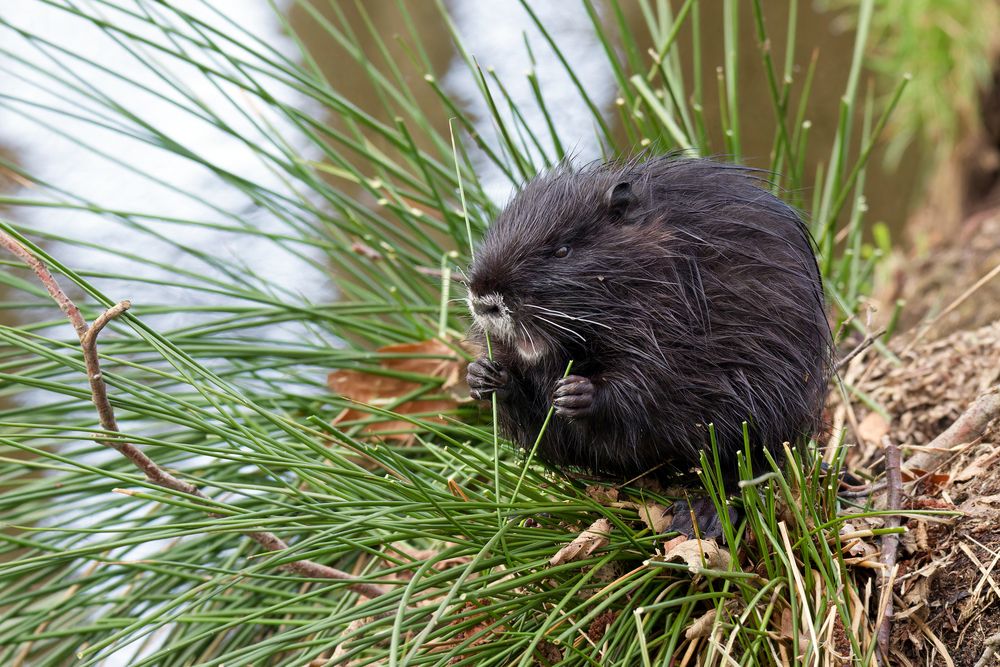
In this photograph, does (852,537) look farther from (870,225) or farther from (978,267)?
(870,225)

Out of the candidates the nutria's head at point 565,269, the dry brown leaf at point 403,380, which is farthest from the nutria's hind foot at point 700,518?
the dry brown leaf at point 403,380

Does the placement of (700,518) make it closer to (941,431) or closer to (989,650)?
(989,650)

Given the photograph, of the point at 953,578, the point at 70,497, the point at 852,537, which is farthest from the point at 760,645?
the point at 70,497

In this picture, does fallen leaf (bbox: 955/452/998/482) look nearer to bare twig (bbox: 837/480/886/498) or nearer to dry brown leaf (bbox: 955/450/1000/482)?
Result: dry brown leaf (bbox: 955/450/1000/482)

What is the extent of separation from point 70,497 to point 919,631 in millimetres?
2021

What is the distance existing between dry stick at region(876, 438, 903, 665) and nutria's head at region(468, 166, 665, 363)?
1.90 feet

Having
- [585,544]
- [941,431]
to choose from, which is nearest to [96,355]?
[585,544]

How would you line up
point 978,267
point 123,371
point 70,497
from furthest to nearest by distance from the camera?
1. point 978,267
2. point 123,371
3. point 70,497

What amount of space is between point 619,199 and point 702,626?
84 centimetres

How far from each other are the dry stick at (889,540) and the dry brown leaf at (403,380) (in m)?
1.15

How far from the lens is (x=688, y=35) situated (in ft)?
18.5

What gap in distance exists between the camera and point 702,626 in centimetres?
175

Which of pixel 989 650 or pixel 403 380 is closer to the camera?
pixel 989 650

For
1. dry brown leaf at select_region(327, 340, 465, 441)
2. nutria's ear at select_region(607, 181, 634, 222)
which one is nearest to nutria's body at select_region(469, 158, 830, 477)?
nutria's ear at select_region(607, 181, 634, 222)
